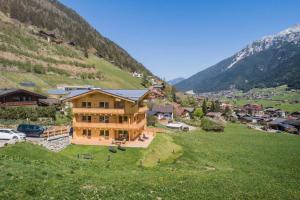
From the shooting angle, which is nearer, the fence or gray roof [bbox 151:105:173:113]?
the fence

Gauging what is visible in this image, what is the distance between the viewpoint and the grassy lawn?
996 inches

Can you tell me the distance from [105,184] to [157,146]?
2644 centimetres

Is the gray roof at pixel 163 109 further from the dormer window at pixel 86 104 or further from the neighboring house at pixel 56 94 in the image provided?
the dormer window at pixel 86 104

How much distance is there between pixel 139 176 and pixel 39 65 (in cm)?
11171

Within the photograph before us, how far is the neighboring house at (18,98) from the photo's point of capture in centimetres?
7356

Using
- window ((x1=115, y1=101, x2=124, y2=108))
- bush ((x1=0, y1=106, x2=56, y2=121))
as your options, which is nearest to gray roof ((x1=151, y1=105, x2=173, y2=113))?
bush ((x1=0, y1=106, x2=56, y2=121))

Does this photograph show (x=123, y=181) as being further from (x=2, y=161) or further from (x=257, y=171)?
(x=257, y=171)

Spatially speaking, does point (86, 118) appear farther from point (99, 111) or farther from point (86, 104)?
point (99, 111)

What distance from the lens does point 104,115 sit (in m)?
55.8

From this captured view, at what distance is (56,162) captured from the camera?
1400 inches

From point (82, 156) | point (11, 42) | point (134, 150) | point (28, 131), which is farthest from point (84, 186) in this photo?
point (11, 42)

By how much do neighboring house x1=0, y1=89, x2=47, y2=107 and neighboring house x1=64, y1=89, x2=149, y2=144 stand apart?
24.7 m

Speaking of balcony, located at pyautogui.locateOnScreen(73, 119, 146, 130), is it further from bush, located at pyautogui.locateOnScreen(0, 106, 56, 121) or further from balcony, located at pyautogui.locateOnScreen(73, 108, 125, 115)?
bush, located at pyautogui.locateOnScreen(0, 106, 56, 121)

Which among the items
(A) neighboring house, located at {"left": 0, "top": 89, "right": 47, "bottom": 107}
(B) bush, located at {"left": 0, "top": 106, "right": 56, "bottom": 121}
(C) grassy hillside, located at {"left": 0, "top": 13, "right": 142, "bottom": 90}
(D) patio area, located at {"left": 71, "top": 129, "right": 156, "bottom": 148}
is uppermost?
(C) grassy hillside, located at {"left": 0, "top": 13, "right": 142, "bottom": 90}
